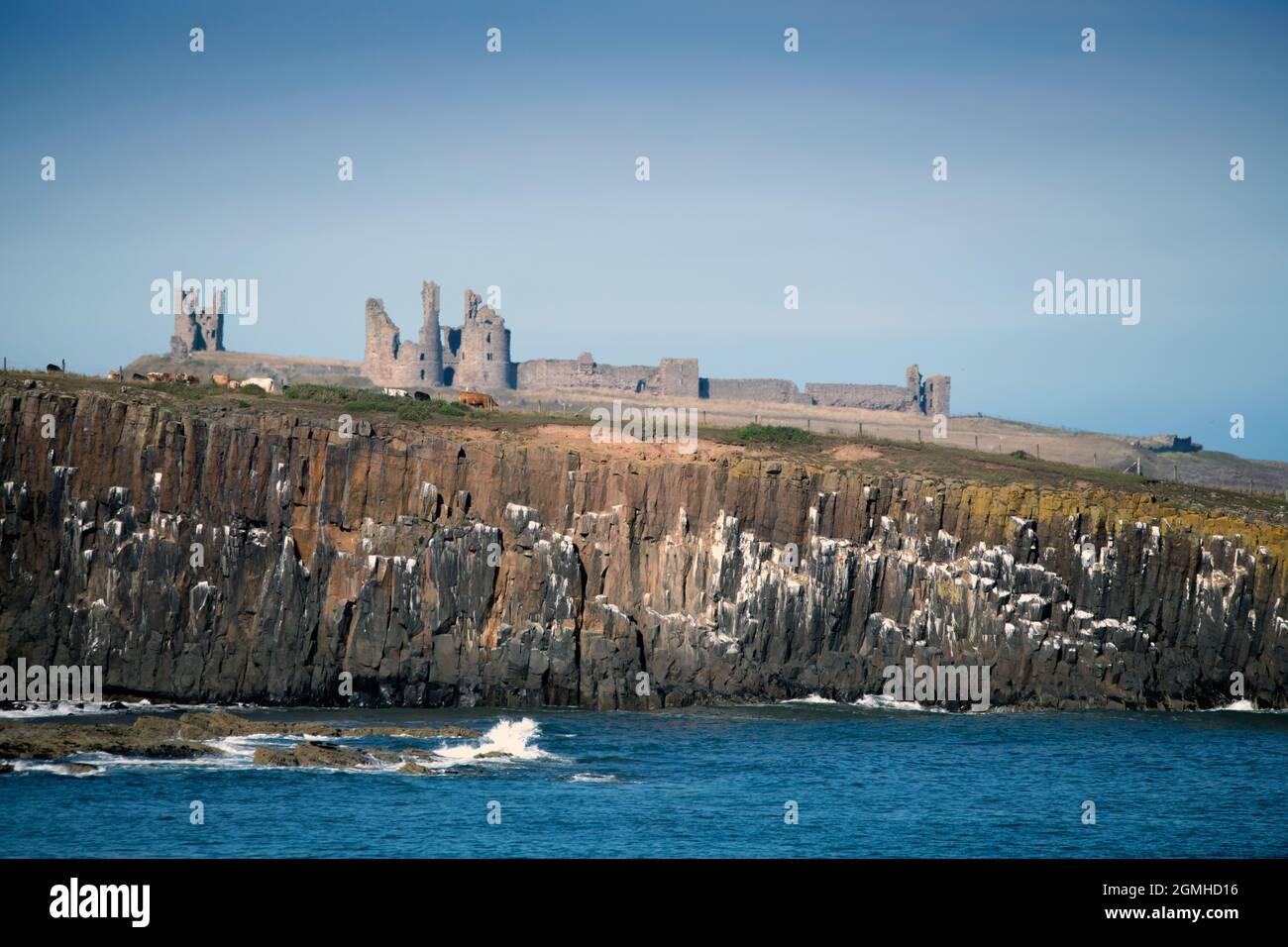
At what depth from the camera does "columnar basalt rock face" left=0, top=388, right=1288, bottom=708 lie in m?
68.4

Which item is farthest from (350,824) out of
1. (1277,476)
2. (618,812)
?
(1277,476)

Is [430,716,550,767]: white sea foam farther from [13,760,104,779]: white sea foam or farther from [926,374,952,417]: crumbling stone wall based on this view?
[926,374,952,417]: crumbling stone wall

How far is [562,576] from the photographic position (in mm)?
70938

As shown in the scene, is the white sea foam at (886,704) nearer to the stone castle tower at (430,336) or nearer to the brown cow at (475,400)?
the brown cow at (475,400)

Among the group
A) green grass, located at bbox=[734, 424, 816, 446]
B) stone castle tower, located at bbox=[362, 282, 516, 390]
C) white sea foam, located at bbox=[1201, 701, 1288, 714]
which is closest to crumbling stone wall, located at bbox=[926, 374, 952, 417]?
stone castle tower, located at bbox=[362, 282, 516, 390]

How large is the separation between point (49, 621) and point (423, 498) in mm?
16543

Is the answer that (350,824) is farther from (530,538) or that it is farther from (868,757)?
(530,538)

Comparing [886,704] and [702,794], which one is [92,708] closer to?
[702,794]

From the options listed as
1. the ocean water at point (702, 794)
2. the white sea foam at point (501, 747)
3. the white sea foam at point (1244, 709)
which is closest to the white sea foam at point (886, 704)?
the ocean water at point (702, 794)

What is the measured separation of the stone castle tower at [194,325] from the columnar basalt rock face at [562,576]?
87.4m

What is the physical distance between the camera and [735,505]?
241 ft

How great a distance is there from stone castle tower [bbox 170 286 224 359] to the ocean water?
320ft

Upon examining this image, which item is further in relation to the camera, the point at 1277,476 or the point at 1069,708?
the point at 1277,476
